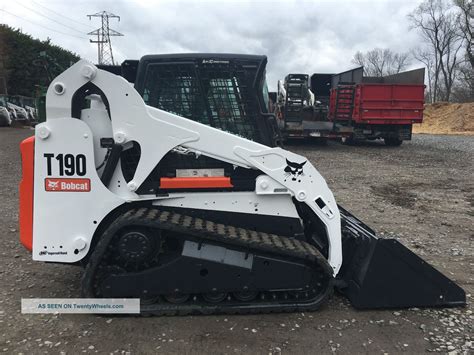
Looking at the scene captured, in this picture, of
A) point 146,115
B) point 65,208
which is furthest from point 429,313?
point 65,208

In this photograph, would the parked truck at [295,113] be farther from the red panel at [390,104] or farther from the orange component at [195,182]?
the orange component at [195,182]

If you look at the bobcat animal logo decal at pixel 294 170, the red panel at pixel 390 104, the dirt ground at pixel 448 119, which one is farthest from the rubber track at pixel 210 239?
the dirt ground at pixel 448 119

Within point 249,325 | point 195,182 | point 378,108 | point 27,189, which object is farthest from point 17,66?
point 249,325

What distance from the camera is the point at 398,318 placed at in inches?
134

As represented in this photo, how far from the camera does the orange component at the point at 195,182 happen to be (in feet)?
11.2

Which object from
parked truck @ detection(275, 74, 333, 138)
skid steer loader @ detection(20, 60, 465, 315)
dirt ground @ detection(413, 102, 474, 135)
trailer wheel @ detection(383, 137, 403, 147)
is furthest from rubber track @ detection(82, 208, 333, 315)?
dirt ground @ detection(413, 102, 474, 135)

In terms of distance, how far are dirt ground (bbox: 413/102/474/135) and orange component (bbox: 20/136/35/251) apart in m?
30.7

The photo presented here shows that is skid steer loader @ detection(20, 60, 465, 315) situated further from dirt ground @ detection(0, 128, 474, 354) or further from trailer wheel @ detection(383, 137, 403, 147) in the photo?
trailer wheel @ detection(383, 137, 403, 147)

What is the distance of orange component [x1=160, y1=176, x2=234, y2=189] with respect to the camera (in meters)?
3.43

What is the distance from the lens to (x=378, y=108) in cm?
1584

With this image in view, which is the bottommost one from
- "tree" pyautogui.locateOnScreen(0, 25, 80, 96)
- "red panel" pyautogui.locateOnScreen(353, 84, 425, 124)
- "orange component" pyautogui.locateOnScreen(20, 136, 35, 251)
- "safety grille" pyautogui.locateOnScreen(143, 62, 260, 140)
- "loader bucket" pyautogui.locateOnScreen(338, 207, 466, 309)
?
"loader bucket" pyautogui.locateOnScreen(338, 207, 466, 309)

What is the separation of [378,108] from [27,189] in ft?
47.9

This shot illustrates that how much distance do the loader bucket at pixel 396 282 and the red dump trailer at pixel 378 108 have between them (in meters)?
13.2

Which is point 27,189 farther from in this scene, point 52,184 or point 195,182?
point 195,182
